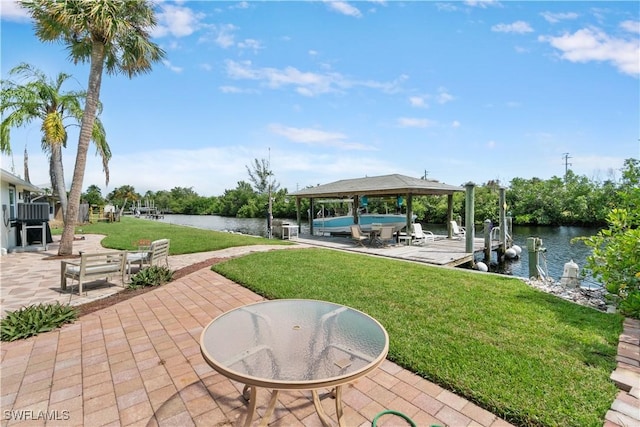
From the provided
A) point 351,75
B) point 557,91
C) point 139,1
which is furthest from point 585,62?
point 139,1

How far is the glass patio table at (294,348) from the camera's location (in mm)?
1642

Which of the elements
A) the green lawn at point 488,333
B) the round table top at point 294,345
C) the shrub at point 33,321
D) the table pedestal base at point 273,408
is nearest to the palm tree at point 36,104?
the shrub at point 33,321

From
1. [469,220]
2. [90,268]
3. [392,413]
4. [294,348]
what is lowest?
[392,413]

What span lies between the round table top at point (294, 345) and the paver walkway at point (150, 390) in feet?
2.03

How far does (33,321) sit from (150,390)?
257 cm

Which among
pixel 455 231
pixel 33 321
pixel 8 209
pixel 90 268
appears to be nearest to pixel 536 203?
pixel 455 231

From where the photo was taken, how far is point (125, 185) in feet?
188

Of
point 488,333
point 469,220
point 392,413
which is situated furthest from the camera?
point 469,220

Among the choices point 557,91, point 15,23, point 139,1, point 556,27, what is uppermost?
point 139,1

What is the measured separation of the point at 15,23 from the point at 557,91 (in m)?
16.5

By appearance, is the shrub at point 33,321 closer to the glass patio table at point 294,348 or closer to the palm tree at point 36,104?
the glass patio table at point 294,348

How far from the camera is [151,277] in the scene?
5.86m

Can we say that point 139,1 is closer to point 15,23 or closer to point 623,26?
point 15,23

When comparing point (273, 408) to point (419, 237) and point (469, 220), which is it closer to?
point (469, 220)
